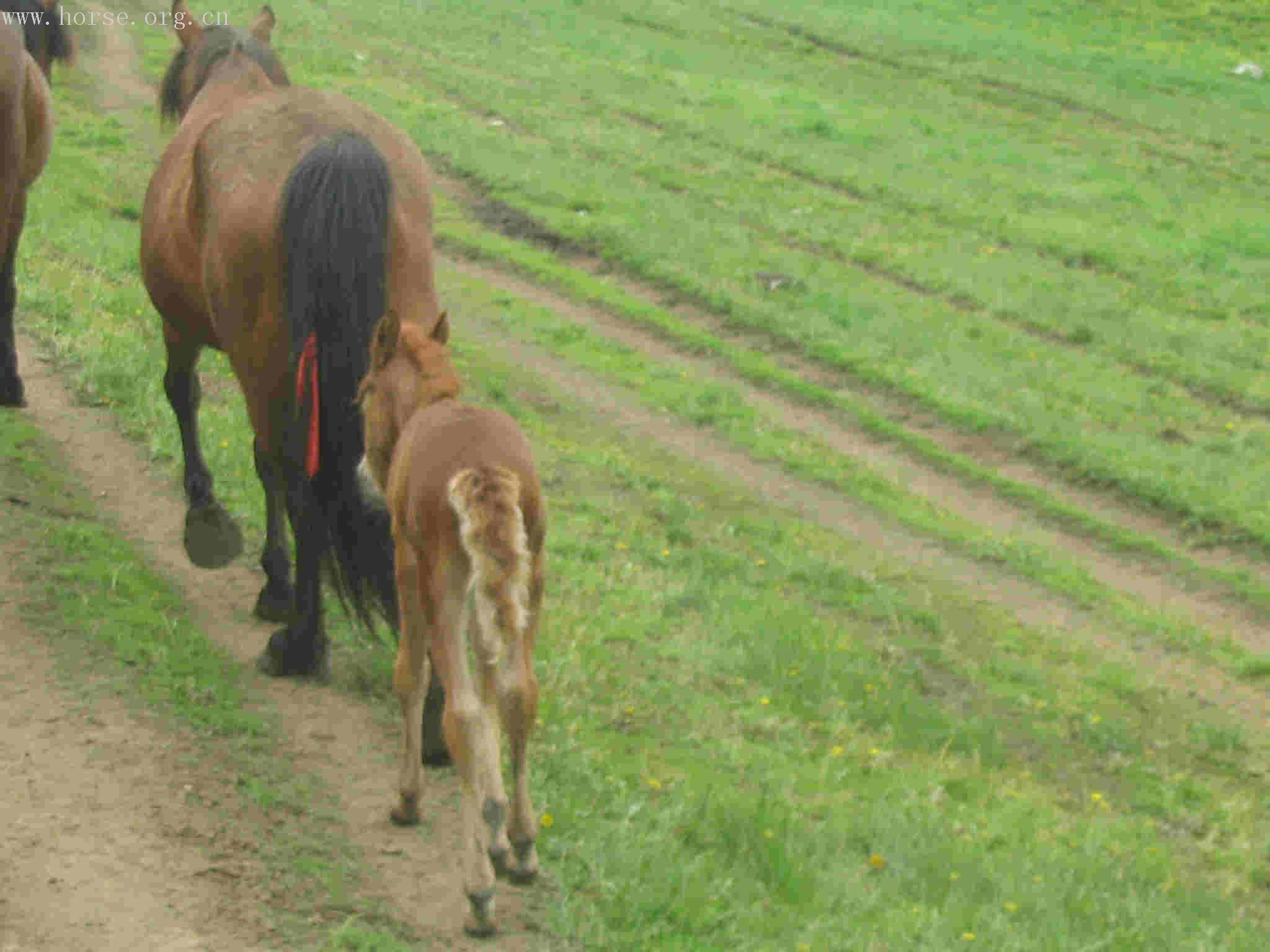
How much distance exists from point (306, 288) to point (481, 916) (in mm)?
2482

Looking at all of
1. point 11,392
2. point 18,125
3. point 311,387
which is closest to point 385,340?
point 311,387

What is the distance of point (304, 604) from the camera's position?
6.94 meters

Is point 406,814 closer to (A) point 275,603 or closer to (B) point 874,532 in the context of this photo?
(A) point 275,603

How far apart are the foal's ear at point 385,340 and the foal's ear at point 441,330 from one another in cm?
14

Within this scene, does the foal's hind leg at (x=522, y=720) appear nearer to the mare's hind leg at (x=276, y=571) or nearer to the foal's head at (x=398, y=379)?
the foal's head at (x=398, y=379)

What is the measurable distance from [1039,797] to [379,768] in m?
3.67

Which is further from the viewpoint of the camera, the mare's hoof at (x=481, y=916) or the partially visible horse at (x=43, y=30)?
the partially visible horse at (x=43, y=30)

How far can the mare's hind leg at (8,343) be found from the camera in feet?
32.1

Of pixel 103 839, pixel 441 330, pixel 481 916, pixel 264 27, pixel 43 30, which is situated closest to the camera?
pixel 481 916

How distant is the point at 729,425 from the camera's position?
14.1m

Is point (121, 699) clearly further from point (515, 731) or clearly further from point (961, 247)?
point (961, 247)

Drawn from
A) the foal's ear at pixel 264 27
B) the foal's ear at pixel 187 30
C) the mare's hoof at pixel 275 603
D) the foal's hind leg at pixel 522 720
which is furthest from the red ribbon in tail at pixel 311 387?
the foal's ear at pixel 264 27

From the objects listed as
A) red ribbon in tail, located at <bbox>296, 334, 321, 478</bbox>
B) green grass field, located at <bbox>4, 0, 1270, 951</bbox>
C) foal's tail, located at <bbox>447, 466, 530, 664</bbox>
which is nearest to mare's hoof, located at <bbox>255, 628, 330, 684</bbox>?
green grass field, located at <bbox>4, 0, 1270, 951</bbox>

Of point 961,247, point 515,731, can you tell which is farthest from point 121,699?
point 961,247
